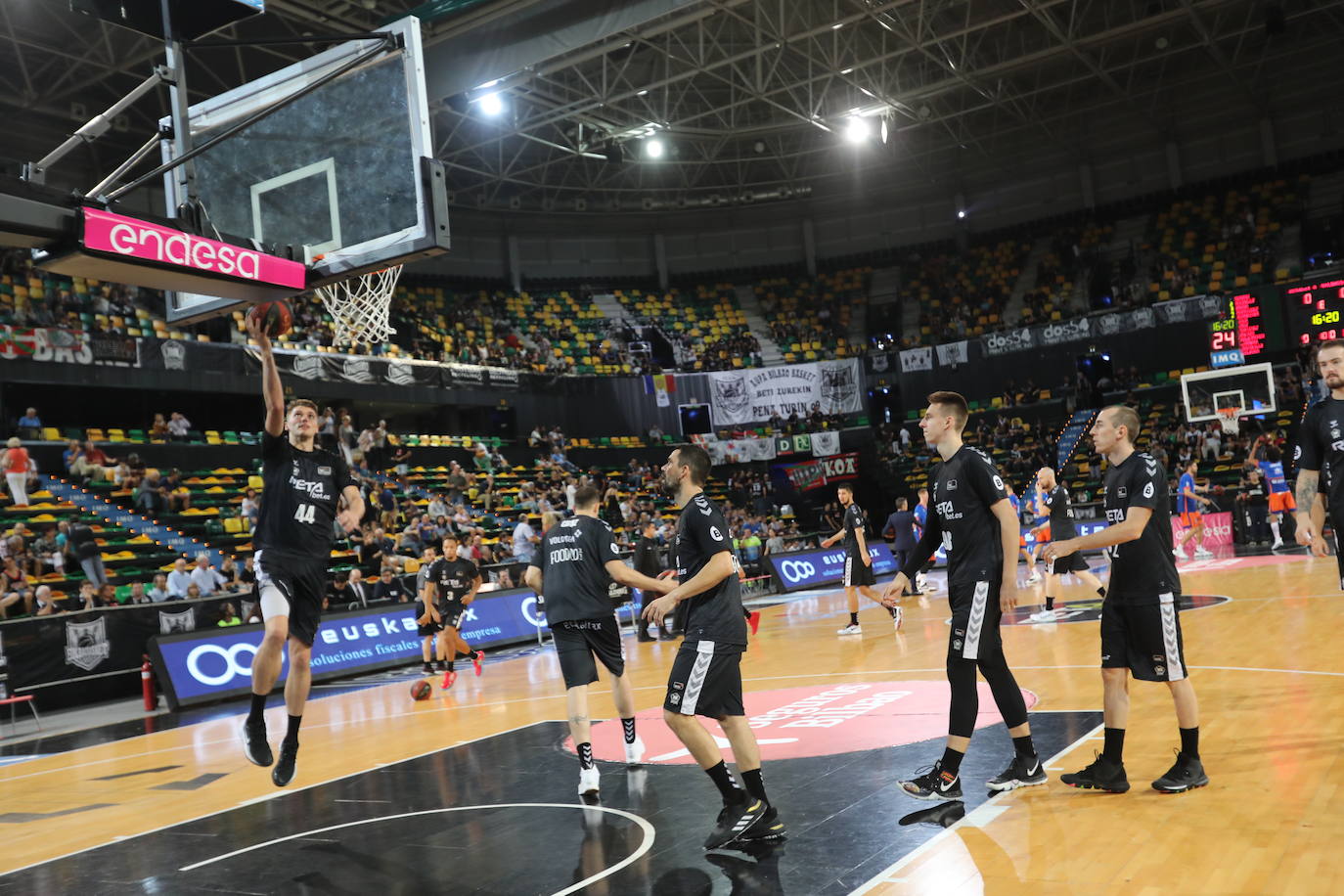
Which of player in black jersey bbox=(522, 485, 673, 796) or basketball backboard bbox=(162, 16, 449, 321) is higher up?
basketball backboard bbox=(162, 16, 449, 321)

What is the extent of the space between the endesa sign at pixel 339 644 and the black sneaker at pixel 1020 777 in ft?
35.9

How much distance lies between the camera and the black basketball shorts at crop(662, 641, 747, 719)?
5.32 metres

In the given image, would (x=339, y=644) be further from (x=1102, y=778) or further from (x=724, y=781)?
(x=1102, y=778)

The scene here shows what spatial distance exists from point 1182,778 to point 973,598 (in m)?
1.38

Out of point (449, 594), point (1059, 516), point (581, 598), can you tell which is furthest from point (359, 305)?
point (1059, 516)

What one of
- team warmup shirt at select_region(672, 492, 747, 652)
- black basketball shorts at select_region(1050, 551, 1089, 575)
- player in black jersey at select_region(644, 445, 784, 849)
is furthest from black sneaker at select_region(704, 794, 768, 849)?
black basketball shorts at select_region(1050, 551, 1089, 575)

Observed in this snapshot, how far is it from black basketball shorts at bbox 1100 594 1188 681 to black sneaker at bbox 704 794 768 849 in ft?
6.52

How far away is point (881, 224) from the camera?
135 ft

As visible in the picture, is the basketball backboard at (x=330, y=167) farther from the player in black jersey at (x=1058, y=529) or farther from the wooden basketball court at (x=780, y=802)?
the player in black jersey at (x=1058, y=529)

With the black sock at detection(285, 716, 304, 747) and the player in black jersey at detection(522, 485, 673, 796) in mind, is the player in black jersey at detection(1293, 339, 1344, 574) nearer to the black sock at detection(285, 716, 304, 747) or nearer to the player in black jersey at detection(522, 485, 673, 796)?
the player in black jersey at detection(522, 485, 673, 796)

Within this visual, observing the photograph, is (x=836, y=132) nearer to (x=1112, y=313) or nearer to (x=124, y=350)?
(x=1112, y=313)

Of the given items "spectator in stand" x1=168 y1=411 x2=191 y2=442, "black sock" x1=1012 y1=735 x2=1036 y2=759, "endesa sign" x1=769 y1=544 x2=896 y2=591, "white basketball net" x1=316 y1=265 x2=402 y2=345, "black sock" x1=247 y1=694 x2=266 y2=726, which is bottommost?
"endesa sign" x1=769 y1=544 x2=896 y2=591

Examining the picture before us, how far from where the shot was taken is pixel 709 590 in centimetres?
552

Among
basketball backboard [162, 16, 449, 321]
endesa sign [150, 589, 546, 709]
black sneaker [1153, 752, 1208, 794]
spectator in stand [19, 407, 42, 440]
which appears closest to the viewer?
black sneaker [1153, 752, 1208, 794]
